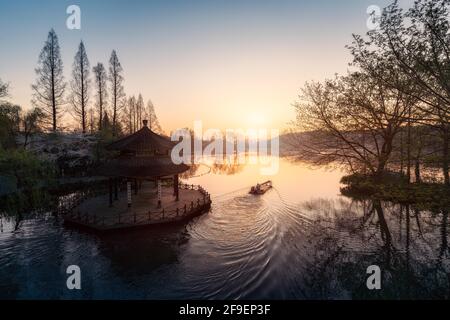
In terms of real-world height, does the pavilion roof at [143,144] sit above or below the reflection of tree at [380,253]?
above

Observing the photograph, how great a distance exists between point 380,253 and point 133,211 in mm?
18955

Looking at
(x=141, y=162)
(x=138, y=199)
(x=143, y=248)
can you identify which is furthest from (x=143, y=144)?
(x=143, y=248)

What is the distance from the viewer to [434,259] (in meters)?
13.7

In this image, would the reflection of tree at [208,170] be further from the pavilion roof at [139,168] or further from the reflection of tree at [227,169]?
the pavilion roof at [139,168]

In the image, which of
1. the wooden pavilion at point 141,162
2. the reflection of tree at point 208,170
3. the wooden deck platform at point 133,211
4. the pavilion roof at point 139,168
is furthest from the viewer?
the reflection of tree at point 208,170

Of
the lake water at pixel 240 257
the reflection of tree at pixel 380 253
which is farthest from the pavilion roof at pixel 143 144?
the reflection of tree at pixel 380 253

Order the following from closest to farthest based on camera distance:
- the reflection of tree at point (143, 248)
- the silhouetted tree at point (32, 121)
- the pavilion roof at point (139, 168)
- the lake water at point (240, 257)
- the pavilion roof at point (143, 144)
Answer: the lake water at point (240, 257)
the reflection of tree at point (143, 248)
the pavilion roof at point (139, 168)
the pavilion roof at point (143, 144)
the silhouetted tree at point (32, 121)

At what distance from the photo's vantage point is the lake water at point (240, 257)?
1103 cm

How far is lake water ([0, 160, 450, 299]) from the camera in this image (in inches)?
434

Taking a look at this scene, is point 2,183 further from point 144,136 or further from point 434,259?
point 434,259

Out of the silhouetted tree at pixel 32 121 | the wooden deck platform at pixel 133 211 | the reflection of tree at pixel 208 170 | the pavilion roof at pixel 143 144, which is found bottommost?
the wooden deck platform at pixel 133 211

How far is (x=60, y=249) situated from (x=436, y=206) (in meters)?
21.1

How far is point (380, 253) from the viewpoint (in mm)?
14703

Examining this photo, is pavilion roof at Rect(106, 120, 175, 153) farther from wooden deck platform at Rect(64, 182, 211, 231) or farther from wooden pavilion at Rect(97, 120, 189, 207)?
Result: wooden deck platform at Rect(64, 182, 211, 231)
